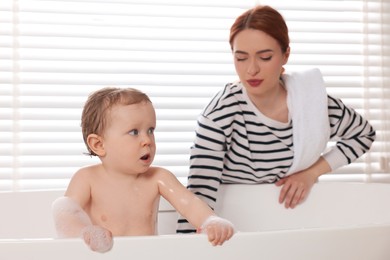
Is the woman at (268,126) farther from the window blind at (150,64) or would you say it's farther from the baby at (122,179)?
the window blind at (150,64)

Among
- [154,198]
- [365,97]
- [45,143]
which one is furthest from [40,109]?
[365,97]

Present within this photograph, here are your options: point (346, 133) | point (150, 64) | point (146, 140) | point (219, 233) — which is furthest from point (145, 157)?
point (150, 64)

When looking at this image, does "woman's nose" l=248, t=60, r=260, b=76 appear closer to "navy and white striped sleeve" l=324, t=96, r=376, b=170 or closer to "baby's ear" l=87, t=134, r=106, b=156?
"navy and white striped sleeve" l=324, t=96, r=376, b=170

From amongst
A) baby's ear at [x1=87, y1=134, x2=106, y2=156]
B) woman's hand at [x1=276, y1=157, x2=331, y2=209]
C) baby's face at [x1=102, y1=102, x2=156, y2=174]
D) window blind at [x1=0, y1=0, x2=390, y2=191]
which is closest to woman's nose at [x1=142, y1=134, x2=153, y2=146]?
baby's face at [x1=102, y1=102, x2=156, y2=174]

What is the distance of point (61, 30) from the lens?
2230 mm

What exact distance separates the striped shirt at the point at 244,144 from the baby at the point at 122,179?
311 mm

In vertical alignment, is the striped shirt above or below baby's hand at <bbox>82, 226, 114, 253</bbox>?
above

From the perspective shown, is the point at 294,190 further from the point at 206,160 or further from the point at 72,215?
the point at 72,215

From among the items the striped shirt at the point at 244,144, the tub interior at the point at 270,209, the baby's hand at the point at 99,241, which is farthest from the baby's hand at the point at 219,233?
the tub interior at the point at 270,209

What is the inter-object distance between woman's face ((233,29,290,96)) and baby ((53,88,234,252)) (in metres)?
0.41

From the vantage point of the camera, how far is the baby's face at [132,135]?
138cm

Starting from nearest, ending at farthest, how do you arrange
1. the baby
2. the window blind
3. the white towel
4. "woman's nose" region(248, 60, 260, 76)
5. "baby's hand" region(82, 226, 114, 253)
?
"baby's hand" region(82, 226, 114, 253)
the baby
"woman's nose" region(248, 60, 260, 76)
the white towel
the window blind

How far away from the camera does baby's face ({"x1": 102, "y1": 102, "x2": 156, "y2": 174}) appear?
1.38m

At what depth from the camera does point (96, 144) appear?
1431mm
